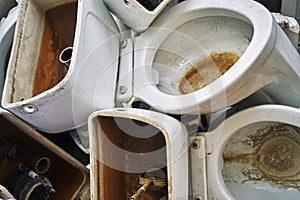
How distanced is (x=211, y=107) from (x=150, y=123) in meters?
0.16

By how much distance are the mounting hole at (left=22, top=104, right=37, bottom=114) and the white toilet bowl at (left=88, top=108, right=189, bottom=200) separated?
0.45 feet

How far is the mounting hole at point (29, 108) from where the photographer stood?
100 centimetres

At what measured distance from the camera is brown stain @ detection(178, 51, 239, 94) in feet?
3.75

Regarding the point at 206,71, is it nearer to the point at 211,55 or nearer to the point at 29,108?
the point at 211,55

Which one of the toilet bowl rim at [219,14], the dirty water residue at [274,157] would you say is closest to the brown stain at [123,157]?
the toilet bowl rim at [219,14]

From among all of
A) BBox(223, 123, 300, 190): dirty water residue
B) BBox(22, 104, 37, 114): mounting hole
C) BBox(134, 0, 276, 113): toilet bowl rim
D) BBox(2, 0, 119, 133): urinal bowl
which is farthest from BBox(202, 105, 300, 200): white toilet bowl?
BBox(22, 104, 37, 114): mounting hole

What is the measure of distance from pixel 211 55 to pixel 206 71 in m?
0.05

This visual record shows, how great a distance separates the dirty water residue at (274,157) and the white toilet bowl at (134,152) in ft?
0.67

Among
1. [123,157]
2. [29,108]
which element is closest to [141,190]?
[123,157]

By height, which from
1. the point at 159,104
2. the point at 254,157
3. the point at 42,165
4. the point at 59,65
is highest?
the point at 59,65

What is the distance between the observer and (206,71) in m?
1.17

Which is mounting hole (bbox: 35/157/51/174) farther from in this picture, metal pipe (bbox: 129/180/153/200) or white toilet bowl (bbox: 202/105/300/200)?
white toilet bowl (bbox: 202/105/300/200)

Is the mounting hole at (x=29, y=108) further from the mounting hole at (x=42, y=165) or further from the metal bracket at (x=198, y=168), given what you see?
the metal bracket at (x=198, y=168)

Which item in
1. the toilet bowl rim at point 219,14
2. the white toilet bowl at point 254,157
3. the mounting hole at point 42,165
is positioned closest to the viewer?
the toilet bowl rim at point 219,14
